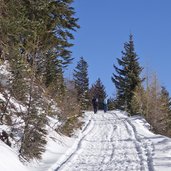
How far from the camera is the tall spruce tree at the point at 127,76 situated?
172 feet

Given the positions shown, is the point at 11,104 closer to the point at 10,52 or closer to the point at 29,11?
the point at 10,52

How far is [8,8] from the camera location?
13.7 meters

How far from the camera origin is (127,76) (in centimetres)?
5381

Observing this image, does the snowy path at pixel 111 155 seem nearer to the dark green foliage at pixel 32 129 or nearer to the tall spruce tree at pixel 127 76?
the dark green foliage at pixel 32 129

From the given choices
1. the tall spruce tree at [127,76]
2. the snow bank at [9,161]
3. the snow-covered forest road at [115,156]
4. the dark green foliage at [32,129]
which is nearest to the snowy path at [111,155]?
the snow-covered forest road at [115,156]

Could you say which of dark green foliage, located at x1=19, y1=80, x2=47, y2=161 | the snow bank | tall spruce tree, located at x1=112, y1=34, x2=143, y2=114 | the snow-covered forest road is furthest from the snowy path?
tall spruce tree, located at x1=112, y1=34, x2=143, y2=114

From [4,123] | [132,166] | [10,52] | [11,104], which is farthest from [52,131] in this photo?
[132,166]

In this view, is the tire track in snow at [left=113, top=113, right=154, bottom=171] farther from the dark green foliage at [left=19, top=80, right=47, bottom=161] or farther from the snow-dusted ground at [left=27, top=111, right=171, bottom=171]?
the dark green foliage at [left=19, top=80, right=47, bottom=161]

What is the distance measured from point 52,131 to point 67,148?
1.76m

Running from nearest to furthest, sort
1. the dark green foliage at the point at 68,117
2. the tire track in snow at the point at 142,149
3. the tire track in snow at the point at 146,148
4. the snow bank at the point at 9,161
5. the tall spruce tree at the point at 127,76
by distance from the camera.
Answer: the snow bank at the point at 9,161, the tire track in snow at the point at 146,148, the tire track in snow at the point at 142,149, the dark green foliage at the point at 68,117, the tall spruce tree at the point at 127,76

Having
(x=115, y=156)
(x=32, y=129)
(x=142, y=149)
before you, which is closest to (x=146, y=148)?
(x=142, y=149)

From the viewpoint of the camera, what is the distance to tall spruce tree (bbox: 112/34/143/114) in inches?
2065

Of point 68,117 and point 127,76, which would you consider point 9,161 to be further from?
point 127,76

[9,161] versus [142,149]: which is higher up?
[142,149]
